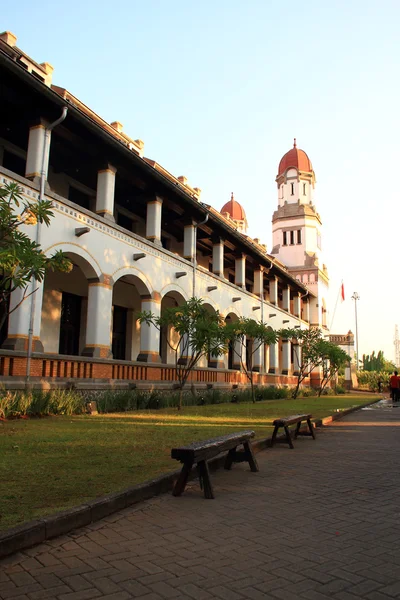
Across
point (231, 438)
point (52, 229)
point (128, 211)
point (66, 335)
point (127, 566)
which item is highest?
point (128, 211)

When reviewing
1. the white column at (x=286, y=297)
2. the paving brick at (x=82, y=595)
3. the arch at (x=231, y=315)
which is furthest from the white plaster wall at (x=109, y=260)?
the white column at (x=286, y=297)

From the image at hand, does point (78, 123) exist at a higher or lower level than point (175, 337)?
higher

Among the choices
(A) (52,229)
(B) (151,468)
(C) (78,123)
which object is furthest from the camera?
(C) (78,123)

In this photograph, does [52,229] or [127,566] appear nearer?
[127,566]

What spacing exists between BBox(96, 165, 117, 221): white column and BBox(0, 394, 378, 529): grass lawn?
309 inches

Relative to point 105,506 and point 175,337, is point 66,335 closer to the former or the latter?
point 175,337

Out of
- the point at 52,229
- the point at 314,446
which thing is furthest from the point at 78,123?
the point at 314,446

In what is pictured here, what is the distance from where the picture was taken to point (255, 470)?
678 centimetres

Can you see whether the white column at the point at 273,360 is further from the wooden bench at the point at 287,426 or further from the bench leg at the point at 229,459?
the bench leg at the point at 229,459

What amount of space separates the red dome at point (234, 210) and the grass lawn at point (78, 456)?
39268 millimetres

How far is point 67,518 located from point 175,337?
2135cm

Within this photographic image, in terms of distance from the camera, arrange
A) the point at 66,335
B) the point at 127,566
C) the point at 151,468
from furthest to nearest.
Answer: the point at 66,335, the point at 151,468, the point at 127,566

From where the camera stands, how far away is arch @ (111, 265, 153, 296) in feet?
56.2

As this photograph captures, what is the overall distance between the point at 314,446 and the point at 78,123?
38.5 feet
